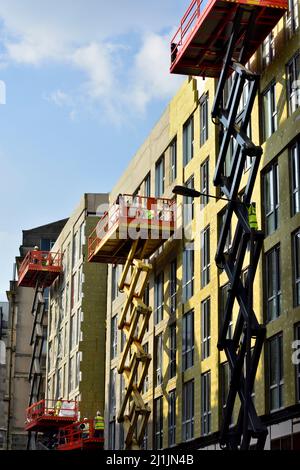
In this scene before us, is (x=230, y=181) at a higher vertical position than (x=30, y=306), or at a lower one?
lower

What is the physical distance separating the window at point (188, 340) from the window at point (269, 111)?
33.9 feet

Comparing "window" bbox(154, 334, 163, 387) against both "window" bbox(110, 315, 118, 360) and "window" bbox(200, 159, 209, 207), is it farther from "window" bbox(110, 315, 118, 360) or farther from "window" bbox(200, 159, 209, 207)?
"window" bbox(200, 159, 209, 207)

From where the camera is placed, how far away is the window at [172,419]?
45397 millimetres

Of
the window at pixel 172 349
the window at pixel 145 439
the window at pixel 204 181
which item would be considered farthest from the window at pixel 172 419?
the window at pixel 204 181

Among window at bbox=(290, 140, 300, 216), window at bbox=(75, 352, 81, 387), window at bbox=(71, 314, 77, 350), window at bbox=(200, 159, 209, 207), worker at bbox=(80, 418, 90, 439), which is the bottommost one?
worker at bbox=(80, 418, 90, 439)

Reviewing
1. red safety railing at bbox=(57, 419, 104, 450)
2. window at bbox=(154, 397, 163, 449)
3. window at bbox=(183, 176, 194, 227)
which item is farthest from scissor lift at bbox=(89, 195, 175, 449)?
red safety railing at bbox=(57, 419, 104, 450)

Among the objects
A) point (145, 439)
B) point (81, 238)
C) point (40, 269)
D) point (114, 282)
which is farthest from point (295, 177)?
point (40, 269)

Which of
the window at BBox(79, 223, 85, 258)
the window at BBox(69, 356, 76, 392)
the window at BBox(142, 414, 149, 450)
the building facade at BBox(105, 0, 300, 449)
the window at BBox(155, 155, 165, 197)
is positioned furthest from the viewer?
the window at BBox(79, 223, 85, 258)

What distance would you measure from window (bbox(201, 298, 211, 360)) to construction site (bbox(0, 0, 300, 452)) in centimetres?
9

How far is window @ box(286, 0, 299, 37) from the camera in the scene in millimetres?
35772

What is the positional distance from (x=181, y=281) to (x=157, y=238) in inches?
98.6

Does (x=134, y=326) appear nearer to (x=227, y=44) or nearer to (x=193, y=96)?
(x=193, y=96)
